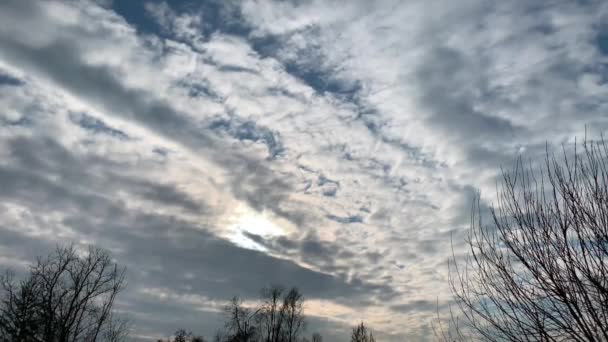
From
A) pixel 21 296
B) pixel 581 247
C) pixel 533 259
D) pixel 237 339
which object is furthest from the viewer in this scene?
pixel 237 339

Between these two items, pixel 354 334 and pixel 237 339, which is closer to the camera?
pixel 237 339

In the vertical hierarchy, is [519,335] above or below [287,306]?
below


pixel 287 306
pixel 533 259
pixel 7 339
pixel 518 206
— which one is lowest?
pixel 7 339

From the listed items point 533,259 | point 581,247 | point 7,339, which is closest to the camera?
point 581,247

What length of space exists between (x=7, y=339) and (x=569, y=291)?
31377 mm

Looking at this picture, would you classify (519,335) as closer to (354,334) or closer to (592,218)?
(592,218)

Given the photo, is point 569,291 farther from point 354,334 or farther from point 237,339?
point 354,334

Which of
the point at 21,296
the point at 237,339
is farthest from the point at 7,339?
the point at 237,339

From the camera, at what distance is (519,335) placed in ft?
19.6

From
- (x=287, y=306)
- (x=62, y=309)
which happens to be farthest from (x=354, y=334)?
(x=62, y=309)

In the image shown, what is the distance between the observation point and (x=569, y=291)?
18.5 feet

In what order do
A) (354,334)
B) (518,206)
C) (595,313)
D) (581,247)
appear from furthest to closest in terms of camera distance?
1. (354,334)
2. (518,206)
3. (581,247)
4. (595,313)

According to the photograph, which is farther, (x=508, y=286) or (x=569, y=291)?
(x=508, y=286)

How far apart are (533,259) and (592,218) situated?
1027mm
